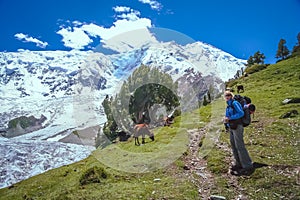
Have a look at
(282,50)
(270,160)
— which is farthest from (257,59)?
(270,160)

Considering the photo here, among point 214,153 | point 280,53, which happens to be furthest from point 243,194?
point 280,53

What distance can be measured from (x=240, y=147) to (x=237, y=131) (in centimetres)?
76

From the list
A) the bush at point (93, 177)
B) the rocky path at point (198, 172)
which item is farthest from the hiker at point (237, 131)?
the bush at point (93, 177)

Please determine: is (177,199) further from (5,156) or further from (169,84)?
(5,156)

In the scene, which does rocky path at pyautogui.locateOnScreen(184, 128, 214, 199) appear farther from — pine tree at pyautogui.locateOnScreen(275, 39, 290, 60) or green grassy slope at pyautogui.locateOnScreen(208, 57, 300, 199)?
pine tree at pyautogui.locateOnScreen(275, 39, 290, 60)

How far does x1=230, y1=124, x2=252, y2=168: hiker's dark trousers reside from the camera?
502 inches

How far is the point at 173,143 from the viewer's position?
24172 mm

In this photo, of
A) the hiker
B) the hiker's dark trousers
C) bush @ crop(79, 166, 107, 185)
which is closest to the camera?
the hiker

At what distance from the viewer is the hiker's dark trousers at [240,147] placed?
41.8 ft

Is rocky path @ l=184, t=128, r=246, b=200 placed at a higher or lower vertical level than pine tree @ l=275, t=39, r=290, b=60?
lower

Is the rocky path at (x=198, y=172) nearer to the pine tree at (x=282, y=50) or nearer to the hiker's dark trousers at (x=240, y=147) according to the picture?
the hiker's dark trousers at (x=240, y=147)

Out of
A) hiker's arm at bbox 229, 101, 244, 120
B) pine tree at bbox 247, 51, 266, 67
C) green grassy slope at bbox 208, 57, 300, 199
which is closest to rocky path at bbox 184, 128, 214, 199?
green grassy slope at bbox 208, 57, 300, 199

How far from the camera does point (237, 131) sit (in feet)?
41.7

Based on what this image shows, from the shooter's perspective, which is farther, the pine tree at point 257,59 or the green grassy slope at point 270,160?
the pine tree at point 257,59
